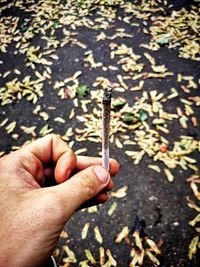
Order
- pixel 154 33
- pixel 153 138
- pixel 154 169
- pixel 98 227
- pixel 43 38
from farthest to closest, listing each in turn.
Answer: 1. pixel 43 38
2. pixel 154 33
3. pixel 153 138
4. pixel 154 169
5. pixel 98 227

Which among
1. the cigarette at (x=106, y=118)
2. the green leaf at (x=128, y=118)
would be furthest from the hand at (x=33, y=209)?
the green leaf at (x=128, y=118)

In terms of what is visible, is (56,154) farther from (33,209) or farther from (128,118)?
(128,118)

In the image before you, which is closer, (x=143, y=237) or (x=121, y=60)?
(x=143, y=237)

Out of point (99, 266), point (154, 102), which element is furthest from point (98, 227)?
point (154, 102)

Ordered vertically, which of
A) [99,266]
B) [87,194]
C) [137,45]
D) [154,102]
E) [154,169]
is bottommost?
[99,266]

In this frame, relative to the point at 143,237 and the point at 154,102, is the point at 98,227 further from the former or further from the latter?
the point at 154,102

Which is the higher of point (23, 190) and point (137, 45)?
point (23, 190)

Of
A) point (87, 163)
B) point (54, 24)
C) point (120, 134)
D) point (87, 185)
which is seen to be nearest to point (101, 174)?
point (87, 185)

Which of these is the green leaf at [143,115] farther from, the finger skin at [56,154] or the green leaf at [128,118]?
the finger skin at [56,154]
